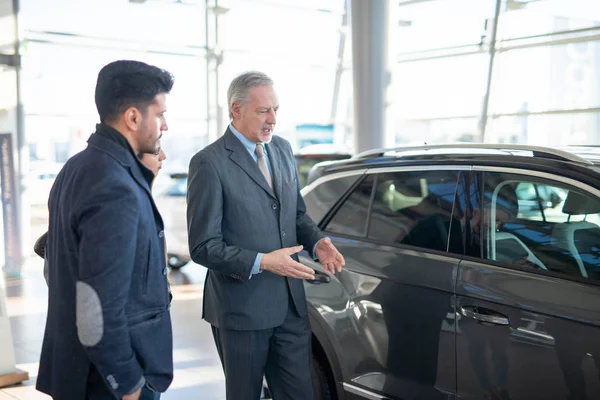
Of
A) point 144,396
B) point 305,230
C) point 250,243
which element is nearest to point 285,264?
point 250,243

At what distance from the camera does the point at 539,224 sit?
2.89 metres

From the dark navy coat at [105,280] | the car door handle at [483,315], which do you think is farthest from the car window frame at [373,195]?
the dark navy coat at [105,280]

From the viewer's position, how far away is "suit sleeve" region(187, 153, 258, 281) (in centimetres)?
269

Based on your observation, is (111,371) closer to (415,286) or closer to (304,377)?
(304,377)

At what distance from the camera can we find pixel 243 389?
287 cm

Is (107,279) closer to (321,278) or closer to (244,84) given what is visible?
(244,84)

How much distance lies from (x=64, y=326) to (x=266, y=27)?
477 inches

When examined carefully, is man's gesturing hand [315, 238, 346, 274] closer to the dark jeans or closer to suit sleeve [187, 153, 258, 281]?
suit sleeve [187, 153, 258, 281]

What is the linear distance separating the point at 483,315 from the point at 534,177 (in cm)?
56

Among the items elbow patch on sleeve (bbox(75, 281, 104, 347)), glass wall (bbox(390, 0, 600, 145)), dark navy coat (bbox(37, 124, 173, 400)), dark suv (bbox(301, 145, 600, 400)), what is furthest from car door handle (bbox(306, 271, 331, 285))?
glass wall (bbox(390, 0, 600, 145))

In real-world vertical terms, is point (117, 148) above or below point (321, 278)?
above

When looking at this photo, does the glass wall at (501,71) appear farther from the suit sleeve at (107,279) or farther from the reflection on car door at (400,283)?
the suit sleeve at (107,279)

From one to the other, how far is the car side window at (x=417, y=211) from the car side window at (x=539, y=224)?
0.14m

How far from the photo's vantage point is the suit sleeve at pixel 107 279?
1837 mm
